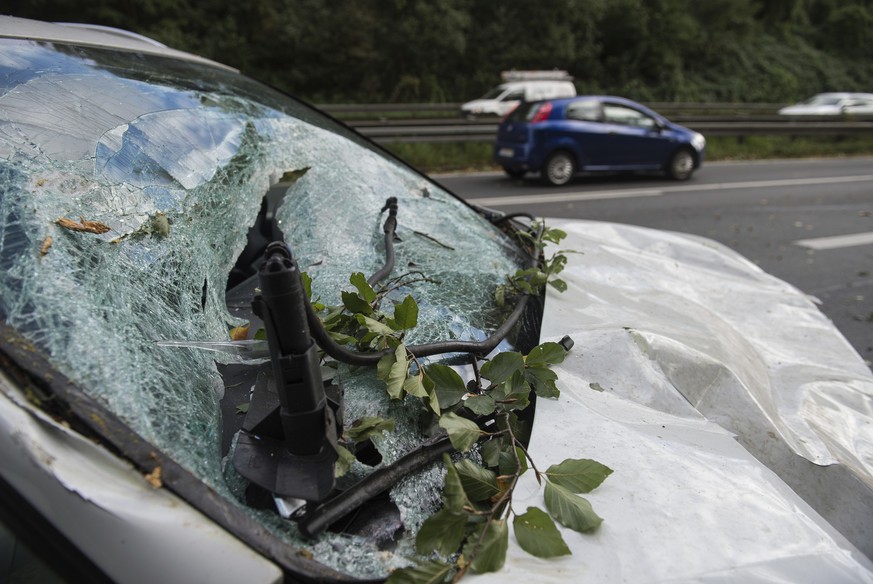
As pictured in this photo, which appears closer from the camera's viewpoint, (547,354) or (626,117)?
(547,354)

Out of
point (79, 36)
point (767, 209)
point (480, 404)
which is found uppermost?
point (79, 36)

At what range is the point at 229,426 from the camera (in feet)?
4.01

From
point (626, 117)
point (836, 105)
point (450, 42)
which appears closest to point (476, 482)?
point (626, 117)

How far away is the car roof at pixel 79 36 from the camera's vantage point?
1751 mm

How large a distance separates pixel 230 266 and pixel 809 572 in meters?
1.49

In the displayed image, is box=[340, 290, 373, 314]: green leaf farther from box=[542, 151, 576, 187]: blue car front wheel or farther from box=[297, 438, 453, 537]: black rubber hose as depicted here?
box=[542, 151, 576, 187]: blue car front wheel

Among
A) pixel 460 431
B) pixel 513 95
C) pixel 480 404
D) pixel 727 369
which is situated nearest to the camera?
pixel 460 431

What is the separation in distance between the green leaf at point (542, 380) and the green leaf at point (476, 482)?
284 millimetres

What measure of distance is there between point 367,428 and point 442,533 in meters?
0.26

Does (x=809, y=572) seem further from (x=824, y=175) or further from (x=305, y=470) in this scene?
(x=824, y=175)

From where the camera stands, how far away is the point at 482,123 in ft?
41.9

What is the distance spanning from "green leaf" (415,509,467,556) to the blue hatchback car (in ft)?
31.1

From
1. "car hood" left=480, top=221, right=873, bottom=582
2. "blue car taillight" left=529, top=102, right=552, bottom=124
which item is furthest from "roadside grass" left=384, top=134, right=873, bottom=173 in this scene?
"car hood" left=480, top=221, right=873, bottom=582

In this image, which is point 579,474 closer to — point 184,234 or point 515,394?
point 515,394
